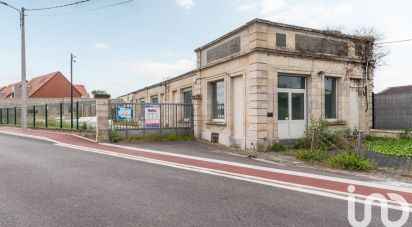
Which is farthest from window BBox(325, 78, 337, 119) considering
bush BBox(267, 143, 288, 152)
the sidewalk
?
the sidewalk

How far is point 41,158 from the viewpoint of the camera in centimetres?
926

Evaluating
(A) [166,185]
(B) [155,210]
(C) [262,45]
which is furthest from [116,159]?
(C) [262,45]

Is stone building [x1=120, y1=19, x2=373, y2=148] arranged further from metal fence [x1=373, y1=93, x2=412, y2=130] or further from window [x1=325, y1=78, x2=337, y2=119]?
metal fence [x1=373, y1=93, x2=412, y2=130]

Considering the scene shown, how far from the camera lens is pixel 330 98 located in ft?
45.1

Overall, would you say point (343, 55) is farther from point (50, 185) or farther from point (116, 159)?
point (50, 185)

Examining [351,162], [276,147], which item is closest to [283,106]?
[276,147]

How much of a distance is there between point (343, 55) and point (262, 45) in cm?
465

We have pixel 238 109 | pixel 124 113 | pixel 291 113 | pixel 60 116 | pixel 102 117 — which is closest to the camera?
pixel 291 113

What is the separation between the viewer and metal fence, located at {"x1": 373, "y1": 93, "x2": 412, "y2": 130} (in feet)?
48.2

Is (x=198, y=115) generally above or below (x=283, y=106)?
below

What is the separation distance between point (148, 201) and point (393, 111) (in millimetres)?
14938

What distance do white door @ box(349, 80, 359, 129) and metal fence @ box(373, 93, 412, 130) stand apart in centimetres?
216

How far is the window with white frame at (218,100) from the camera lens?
46.2 ft

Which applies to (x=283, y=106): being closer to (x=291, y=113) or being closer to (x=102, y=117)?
(x=291, y=113)
